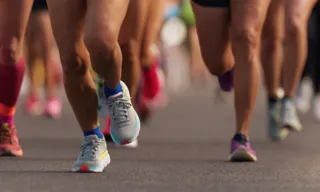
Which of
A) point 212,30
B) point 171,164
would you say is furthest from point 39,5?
point 171,164

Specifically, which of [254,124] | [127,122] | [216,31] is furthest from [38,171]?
[254,124]

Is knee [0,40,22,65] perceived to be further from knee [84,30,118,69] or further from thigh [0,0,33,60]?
knee [84,30,118,69]

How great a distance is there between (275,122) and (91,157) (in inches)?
135

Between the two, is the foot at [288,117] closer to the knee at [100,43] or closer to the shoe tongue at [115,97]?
the shoe tongue at [115,97]

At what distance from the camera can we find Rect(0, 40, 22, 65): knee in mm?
7781

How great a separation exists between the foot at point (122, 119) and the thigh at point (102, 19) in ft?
1.43

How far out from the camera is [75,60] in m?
6.86

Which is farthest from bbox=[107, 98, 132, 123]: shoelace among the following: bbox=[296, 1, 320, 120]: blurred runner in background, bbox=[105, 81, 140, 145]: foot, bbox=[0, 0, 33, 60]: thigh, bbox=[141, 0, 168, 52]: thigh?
bbox=[296, 1, 320, 120]: blurred runner in background

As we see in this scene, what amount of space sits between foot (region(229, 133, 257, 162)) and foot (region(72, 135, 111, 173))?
3.80 ft

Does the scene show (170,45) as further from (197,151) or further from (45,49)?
(197,151)

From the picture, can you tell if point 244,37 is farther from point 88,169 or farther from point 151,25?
point 151,25

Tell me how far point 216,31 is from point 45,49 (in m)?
5.86

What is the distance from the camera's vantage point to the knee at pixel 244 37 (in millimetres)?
7645

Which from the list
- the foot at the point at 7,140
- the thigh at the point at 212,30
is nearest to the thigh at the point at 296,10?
the thigh at the point at 212,30
